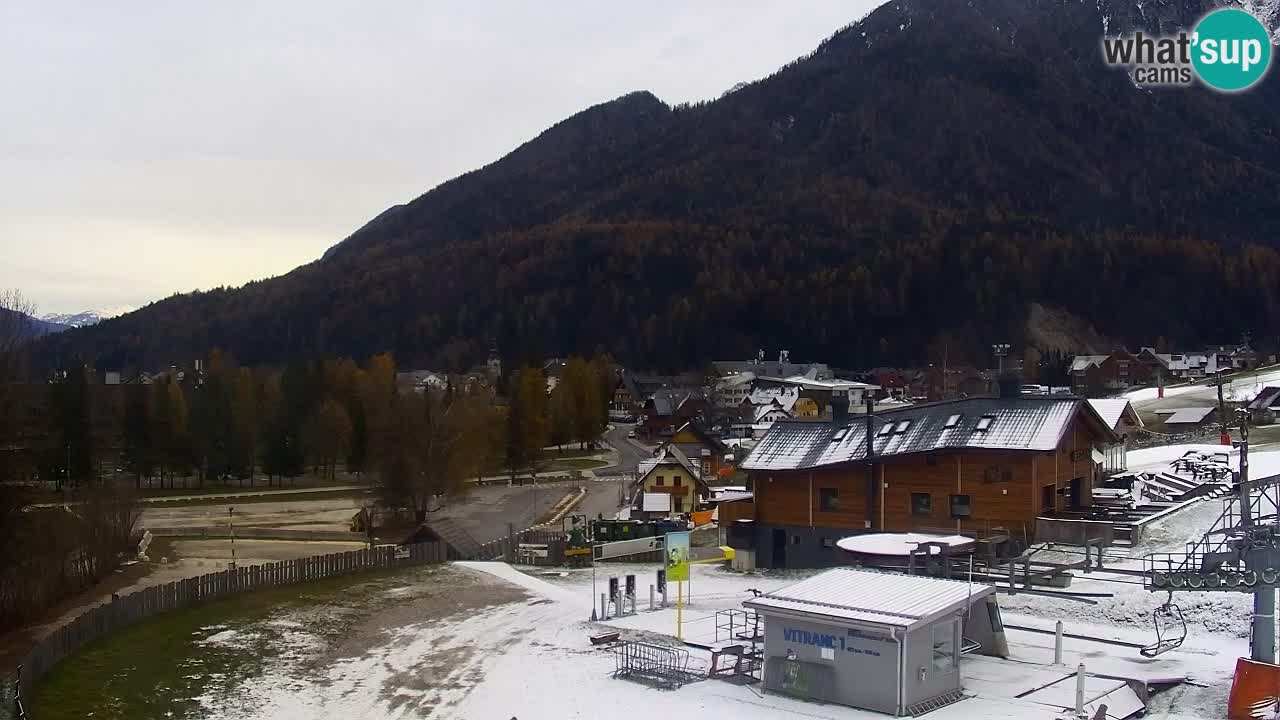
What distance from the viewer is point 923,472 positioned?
40625 mm

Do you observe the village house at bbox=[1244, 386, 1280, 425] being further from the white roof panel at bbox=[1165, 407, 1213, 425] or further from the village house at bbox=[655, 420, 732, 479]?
the village house at bbox=[655, 420, 732, 479]

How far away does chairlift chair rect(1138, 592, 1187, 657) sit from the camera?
2712 centimetres

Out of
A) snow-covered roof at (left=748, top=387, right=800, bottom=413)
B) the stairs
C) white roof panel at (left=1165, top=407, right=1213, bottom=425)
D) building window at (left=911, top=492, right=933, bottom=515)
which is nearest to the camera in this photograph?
the stairs

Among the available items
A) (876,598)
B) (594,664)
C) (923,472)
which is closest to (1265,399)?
(923,472)

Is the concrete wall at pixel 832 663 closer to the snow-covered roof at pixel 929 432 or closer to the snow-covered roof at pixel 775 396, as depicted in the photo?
the snow-covered roof at pixel 929 432

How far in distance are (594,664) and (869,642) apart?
798 centimetres

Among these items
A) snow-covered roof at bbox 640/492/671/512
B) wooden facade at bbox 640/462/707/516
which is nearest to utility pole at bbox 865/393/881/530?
snow-covered roof at bbox 640/492/671/512

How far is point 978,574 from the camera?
32406 millimetres

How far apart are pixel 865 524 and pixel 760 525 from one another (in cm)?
455

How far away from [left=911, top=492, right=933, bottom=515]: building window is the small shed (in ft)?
46.4

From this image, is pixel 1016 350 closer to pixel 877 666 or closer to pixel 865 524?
pixel 865 524

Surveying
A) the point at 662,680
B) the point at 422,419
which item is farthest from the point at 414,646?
the point at 422,419

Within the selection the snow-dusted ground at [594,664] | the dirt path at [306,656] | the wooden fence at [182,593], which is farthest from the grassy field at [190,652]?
the snow-dusted ground at [594,664]

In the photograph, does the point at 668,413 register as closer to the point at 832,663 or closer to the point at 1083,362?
the point at 1083,362
